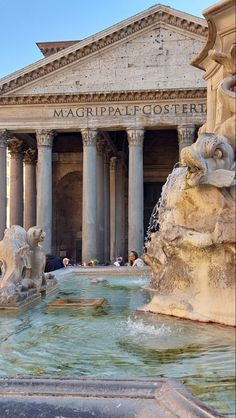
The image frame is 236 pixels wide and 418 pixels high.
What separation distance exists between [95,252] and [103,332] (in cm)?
1774

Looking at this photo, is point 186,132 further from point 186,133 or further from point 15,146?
point 15,146

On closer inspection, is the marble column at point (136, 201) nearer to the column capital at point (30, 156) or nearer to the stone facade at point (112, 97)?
the stone facade at point (112, 97)

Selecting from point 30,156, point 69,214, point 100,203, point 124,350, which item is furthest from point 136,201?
point 124,350

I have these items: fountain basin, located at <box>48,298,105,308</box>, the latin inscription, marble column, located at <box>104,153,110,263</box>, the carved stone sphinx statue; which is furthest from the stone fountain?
marble column, located at <box>104,153,110,263</box>

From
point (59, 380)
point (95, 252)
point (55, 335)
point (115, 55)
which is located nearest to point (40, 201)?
point (95, 252)

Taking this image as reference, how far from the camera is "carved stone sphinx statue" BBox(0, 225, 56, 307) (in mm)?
5029

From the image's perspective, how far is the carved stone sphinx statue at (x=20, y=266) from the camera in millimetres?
5029

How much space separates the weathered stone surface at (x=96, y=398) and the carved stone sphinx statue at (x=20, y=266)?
273 centimetres

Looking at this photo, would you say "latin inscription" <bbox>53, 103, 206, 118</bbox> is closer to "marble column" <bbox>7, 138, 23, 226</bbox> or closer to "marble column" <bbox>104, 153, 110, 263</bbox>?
"marble column" <bbox>7, 138, 23, 226</bbox>

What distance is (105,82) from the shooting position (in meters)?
21.6

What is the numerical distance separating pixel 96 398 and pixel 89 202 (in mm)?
18870

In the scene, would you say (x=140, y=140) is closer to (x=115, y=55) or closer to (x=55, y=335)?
(x=115, y=55)

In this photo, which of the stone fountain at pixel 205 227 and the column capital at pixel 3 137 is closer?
the stone fountain at pixel 205 227

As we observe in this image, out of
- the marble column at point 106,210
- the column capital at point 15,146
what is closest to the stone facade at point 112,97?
the marble column at point 106,210
